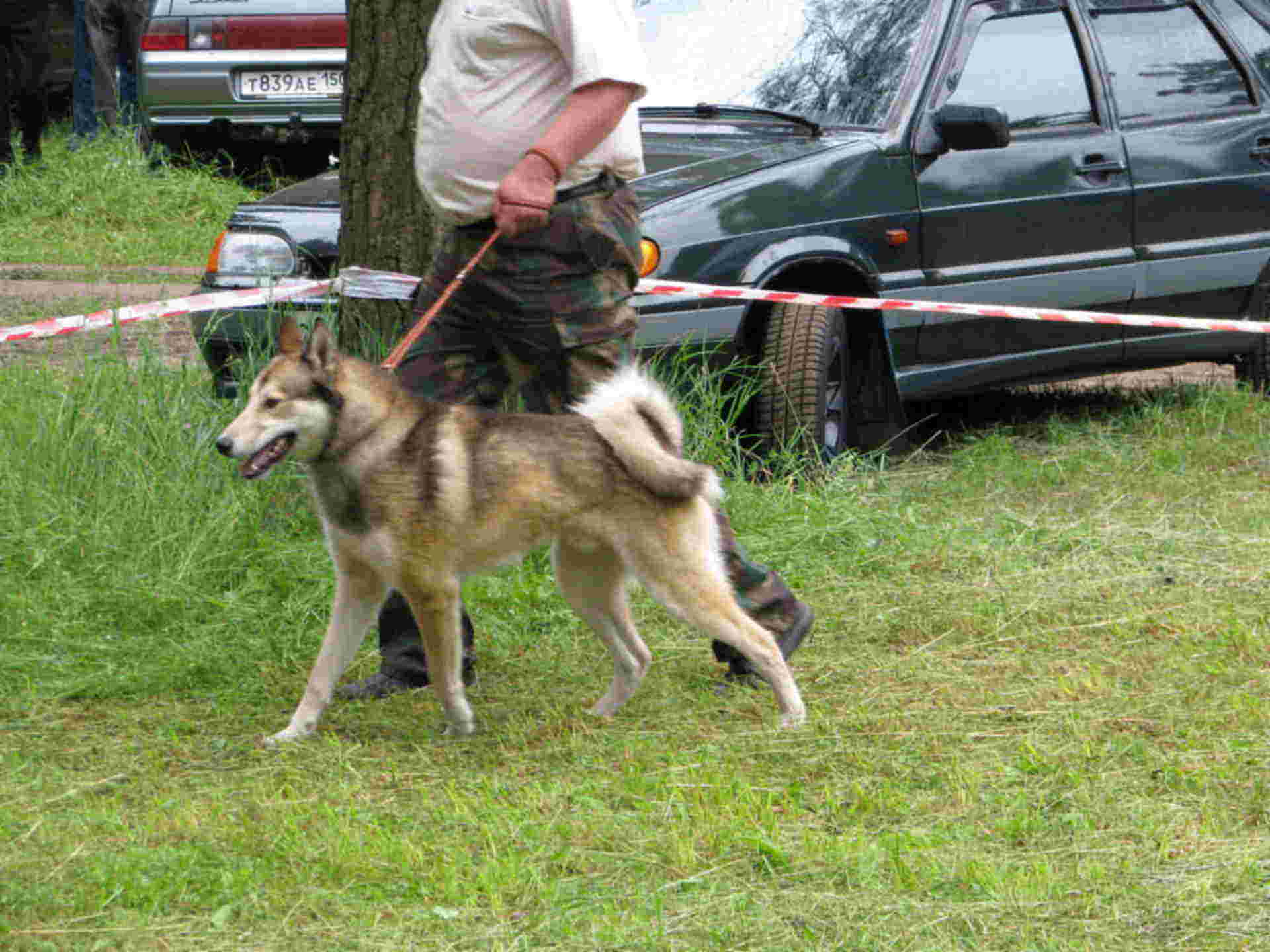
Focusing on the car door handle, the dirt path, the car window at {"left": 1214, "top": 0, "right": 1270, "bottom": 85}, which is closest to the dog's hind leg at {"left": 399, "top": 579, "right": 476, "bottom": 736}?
the dirt path

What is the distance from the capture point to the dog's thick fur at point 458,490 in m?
4.46

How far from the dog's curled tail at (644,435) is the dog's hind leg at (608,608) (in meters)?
0.29

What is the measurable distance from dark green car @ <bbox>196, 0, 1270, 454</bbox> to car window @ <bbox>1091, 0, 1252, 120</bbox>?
Answer: 0.04 ft

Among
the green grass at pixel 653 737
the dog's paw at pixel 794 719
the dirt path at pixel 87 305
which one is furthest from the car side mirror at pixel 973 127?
the dog's paw at pixel 794 719

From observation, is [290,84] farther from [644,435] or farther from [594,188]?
[644,435]

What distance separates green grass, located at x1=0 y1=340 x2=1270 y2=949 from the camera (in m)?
3.61

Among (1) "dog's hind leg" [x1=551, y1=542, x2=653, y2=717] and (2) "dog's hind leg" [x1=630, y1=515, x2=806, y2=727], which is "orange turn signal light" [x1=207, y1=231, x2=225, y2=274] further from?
(2) "dog's hind leg" [x1=630, y1=515, x2=806, y2=727]

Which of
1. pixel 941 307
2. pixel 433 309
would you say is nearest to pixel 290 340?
pixel 433 309

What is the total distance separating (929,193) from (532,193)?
3.17 meters

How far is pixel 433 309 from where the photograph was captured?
4.79 m

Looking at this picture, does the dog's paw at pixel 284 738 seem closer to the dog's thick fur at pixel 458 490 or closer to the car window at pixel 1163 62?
the dog's thick fur at pixel 458 490

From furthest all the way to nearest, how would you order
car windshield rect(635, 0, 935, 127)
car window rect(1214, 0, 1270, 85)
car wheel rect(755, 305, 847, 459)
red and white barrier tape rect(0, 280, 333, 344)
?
car window rect(1214, 0, 1270, 85), car windshield rect(635, 0, 935, 127), car wheel rect(755, 305, 847, 459), red and white barrier tape rect(0, 280, 333, 344)

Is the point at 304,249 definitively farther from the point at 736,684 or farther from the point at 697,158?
the point at 736,684

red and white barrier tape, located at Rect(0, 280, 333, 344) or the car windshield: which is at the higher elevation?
the car windshield
